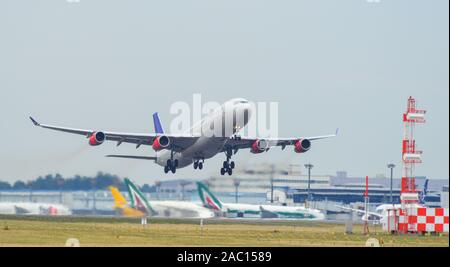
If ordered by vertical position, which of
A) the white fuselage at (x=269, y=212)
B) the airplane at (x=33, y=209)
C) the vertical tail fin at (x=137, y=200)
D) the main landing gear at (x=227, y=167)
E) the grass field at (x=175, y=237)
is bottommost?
the white fuselage at (x=269, y=212)

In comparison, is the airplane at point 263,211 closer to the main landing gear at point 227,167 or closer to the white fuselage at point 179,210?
the white fuselage at point 179,210

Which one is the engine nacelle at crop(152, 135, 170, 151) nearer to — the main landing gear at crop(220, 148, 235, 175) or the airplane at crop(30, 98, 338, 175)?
the airplane at crop(30, 98, 338, 175)

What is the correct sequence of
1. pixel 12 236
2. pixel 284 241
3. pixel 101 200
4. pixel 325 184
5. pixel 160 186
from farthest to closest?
pixel 325 184 → pixel 160 186 → pixel 101 200 → pixel 284 241 → pixel 12 236

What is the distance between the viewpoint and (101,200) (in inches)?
2704

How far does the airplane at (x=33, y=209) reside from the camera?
6744cm

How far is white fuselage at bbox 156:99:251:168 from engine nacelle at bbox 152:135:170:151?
191cm

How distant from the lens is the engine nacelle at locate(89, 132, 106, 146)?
228ft

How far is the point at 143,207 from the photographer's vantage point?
6956cm

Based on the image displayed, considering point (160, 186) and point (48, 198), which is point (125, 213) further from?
point (160, 186)

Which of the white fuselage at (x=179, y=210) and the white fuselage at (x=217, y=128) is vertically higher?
the white fuselage at (x=217, y=128)

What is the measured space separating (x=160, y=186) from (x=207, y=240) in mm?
31518

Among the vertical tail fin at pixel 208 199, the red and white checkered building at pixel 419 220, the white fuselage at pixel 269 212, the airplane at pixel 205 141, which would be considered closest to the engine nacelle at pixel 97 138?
the airplane at pixel 205 141

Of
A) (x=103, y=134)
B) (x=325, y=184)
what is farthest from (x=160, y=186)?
(x=325, y=184)

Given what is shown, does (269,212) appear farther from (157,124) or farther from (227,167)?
(227,167)
